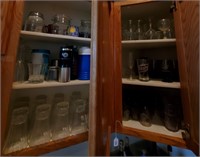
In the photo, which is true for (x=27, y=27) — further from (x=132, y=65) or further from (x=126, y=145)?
(x=126, y=145)

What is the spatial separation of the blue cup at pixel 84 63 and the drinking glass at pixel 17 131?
1.15 feet

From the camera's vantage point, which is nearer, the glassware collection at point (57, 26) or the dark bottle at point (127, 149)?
the glassware collection at point (57, 26)

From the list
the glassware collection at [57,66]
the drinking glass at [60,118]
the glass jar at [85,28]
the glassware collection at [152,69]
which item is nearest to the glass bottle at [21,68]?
the glassware collection at [57,66]

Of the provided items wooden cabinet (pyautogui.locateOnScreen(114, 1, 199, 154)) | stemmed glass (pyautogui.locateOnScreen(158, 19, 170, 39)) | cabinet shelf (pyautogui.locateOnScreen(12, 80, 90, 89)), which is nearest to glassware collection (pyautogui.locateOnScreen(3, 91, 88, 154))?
cabinet shelf (pyautogui.locateOnScreen(12, 80, 90, 89))

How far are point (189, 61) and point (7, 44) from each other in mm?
734

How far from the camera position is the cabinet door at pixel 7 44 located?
48 cm

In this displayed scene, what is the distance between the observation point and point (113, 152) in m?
0.92

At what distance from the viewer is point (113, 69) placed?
2.43 ft

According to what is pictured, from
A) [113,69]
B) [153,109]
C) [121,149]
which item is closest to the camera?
[113,69]

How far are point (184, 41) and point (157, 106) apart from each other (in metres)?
0.43

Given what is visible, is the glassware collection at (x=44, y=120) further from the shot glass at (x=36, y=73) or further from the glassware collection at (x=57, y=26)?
the glassware collection at (x=57, y=26)

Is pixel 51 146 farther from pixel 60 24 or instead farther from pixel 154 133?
pixel 60 24

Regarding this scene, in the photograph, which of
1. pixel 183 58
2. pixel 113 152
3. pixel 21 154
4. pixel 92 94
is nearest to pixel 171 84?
pixel 183 58

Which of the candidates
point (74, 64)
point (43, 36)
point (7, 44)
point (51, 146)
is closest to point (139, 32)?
point (74, 64)
